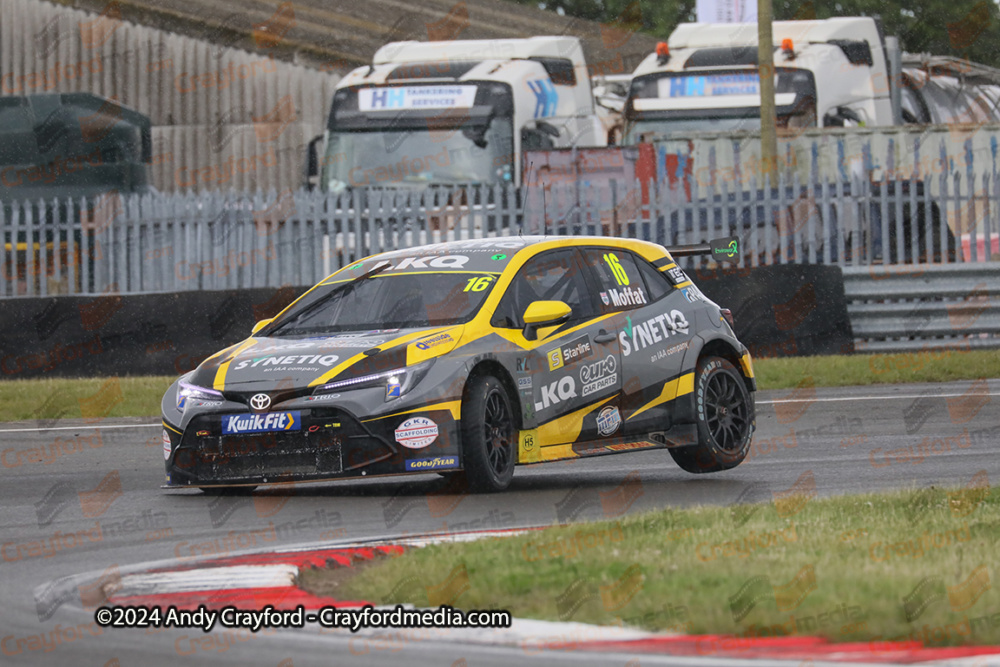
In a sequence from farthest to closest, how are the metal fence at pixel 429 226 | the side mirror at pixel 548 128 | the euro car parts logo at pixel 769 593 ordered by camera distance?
the side mirror at pixel 548 128 → the metal fence at pixel 429 226 → the euro car parts logo at pixel 769 593

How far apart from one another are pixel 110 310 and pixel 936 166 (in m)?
10.5

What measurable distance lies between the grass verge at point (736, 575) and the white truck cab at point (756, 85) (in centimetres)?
1464

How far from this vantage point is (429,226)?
19844 millimetres

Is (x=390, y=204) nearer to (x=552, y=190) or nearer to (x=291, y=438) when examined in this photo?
(x=552, y=190)

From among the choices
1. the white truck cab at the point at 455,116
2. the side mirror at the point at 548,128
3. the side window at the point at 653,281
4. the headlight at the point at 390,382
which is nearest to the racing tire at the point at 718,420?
the side window at the point at 653,281

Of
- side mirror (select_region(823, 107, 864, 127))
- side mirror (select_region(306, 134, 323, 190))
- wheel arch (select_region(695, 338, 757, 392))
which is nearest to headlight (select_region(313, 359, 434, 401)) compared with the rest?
wheel arch (select_region(695, 338, 757, 392))

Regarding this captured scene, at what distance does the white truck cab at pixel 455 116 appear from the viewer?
20.5 m

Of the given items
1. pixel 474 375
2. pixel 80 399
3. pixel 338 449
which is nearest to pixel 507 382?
pixel 474 375

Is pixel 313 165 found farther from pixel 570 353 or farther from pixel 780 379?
pixel 570 353

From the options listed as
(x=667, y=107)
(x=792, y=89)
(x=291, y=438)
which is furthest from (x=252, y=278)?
(x=291, y=438)

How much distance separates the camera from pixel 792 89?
21.7 metres

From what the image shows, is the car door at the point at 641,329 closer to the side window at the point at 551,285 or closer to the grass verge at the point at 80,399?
the side window at the point at 551,285

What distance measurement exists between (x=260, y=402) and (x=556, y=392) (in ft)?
5.58

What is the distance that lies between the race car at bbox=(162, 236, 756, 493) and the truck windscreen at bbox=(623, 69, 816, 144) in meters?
10.6
